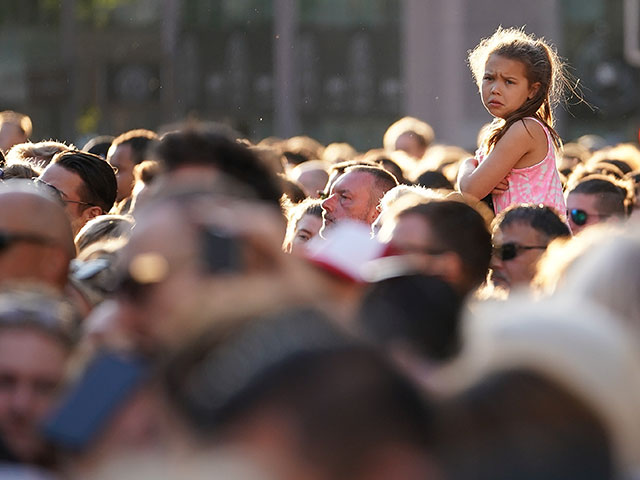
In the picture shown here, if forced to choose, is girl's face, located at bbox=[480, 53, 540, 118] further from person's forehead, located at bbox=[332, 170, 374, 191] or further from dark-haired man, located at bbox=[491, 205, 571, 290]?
dark-haired man, located at bbox=[491, 205, 571, 290]

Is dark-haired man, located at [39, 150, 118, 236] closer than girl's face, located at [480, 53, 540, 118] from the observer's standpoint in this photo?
No

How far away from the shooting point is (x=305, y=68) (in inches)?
1468

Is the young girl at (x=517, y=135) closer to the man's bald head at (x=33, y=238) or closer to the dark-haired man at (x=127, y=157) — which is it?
the man's bald head at (x=33, y=238)

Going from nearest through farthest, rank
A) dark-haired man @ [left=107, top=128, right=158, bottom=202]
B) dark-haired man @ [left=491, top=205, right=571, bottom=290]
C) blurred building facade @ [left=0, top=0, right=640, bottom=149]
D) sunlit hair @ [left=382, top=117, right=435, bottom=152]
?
dark-haired man @ [left=491, top=205, right=571, bottom=290]
dark-haired man @ [left=107, top=128, right=158, bottom=202]
sunlit hair @ [left=382, top=117, right=435, bottom=152]
blurred building facade @ [left=0, top=0, right=640, bottom=149]

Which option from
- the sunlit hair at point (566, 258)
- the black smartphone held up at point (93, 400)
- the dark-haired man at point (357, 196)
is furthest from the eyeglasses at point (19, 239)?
the dark-haired man at point (357, 196)

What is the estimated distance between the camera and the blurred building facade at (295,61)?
3319 centimetres

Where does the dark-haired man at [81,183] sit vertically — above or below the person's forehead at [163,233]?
below

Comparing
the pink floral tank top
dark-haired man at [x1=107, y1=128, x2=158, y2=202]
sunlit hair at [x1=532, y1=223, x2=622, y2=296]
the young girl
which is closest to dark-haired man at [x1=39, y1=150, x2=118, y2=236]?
dark-haired man at [x1=107, y1=128, x2=158, y2=202]

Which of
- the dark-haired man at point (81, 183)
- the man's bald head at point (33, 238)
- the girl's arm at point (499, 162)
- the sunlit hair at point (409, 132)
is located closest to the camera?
the man's bald head at point (33, 238)

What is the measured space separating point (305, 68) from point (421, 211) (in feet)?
110

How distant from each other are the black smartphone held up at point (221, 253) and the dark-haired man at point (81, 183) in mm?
5537

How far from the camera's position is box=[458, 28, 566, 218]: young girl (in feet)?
22.4

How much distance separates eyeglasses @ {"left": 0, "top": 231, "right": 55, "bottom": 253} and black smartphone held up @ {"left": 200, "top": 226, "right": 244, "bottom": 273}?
93.5 inches

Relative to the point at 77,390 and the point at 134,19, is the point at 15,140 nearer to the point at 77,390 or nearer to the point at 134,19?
the point at 77,390
